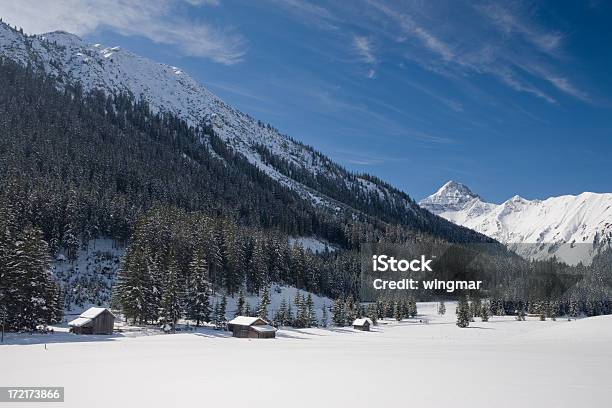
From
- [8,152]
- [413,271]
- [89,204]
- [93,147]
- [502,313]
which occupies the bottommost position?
[502,313]

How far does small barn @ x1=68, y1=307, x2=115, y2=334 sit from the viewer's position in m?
57.9

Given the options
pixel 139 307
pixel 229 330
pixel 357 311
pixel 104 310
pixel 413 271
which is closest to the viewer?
pixel 104 310

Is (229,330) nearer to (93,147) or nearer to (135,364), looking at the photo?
(135,364)

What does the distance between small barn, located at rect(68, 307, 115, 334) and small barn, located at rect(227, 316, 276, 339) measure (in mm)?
18322

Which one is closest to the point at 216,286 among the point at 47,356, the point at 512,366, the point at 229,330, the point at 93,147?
the point at 229,330

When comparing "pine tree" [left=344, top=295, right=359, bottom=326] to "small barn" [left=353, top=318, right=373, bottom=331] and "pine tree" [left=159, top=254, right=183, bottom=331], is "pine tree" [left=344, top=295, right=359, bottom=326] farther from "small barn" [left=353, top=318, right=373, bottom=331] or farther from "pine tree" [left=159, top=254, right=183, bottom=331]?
"pine tree" [left=159, top=254, right=183, bottom=331]

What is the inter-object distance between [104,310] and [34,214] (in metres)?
50.0

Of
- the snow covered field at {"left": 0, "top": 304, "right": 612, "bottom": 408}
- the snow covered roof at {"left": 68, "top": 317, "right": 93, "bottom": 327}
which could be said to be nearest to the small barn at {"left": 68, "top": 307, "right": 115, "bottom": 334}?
the snow covered roof at {"left": 68, "top": 317, "right": 93, "bottom": 327}

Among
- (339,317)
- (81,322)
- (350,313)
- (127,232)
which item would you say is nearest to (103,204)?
(127,232)

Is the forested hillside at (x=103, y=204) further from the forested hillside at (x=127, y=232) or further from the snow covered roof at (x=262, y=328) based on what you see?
the snow covered roof at (x=262, y=328)

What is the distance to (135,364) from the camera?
28.2 meters

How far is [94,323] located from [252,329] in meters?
22.1

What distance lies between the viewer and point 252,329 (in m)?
67.1

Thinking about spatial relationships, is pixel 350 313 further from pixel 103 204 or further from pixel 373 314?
pixel 103 204
